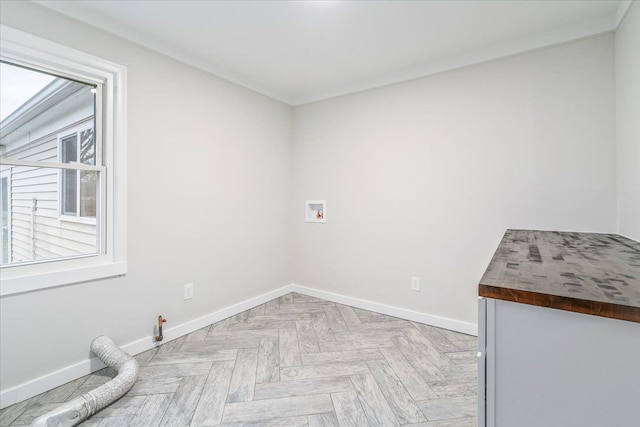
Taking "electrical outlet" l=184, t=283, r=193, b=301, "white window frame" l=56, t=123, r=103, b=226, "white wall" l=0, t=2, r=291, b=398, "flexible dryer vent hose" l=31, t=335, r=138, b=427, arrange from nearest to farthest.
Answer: "flexible dryer vent hose" l=31, t=335, r=138, b=427
"white wall" l=0, t=2, r=291, b=398
"white window frame" l=56, t=123, r=103, b=226
"electrical outlet" l=184, t=283, r=193, b=301

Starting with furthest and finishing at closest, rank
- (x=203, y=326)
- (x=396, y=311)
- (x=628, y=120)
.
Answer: (x=396, y=311) → (x=203, y=326) → (x=628, y=120)

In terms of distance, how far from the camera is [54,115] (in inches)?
79.4

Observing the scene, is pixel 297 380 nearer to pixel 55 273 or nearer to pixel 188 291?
pixel 188 291

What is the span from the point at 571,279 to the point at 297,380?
1651 mm

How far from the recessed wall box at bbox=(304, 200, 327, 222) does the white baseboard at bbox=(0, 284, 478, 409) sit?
845 mm

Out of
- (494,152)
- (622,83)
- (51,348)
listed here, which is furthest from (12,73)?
(622,83)

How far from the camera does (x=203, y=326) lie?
278 cm

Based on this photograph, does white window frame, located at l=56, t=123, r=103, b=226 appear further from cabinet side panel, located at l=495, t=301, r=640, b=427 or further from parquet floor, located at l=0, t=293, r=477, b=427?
cabinet side panel, located at l=495, t=301, r=640, b=427

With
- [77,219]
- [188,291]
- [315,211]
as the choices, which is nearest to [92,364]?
[188,291]

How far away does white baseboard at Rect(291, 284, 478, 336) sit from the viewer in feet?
8.75

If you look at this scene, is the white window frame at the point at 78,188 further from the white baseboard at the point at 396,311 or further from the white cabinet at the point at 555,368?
the white cabinet at the point at 555,368

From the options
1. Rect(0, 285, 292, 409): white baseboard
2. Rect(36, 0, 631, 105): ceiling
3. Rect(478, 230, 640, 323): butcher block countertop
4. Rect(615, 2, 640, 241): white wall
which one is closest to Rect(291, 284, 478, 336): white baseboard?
Rect(0, 285, 292, 409): white baseboard

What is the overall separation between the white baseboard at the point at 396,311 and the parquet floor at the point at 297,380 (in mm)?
75

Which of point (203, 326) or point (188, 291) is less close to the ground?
point (188, 291)
